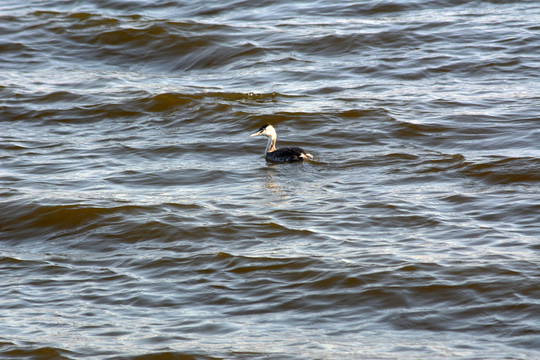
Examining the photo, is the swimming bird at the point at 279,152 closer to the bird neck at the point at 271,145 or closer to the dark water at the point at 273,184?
the bird neck at the point at 271,145

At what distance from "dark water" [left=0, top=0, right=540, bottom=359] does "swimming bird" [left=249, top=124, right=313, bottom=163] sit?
20cm

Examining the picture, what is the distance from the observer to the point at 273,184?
11336 millimetres

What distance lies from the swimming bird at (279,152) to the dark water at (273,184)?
20cm

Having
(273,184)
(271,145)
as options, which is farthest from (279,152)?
(273,184)

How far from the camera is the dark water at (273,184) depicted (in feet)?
23.5

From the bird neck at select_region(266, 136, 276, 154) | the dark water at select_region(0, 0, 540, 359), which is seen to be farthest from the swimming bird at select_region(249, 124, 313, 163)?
the dark water at select_region(0, 0, 540, 359)

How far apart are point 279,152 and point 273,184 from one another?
1.15m

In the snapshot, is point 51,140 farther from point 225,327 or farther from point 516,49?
point 516,49

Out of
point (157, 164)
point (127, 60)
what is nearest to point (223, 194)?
point (157, 164)

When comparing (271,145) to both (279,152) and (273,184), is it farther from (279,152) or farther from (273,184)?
(273,184)

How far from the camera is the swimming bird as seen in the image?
12211 mm

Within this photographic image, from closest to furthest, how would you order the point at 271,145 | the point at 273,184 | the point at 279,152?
the point at 273,184 < the point at 279,152 < the point at 271,145

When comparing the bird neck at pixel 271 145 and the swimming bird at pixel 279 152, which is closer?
the swimming bird at pixel 279 152

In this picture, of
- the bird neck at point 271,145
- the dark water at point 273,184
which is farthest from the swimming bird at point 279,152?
the dark water at point 273,184
